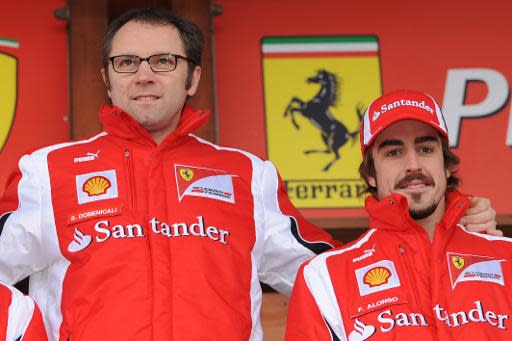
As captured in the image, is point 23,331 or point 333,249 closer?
point 23,331

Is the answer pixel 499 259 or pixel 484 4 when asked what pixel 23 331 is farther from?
pixel 484 4

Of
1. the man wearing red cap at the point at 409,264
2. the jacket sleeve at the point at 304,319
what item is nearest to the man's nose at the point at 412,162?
the man wearing red cap at the point at 409,264

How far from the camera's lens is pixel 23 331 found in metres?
2.49

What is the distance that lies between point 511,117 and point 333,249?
133cm

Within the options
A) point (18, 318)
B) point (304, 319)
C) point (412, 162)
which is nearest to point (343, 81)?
point (412, 162)

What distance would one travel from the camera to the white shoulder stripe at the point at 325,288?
266cm

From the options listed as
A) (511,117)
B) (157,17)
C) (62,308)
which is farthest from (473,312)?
(511,117)

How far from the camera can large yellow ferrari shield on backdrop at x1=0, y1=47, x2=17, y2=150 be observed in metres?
3.69

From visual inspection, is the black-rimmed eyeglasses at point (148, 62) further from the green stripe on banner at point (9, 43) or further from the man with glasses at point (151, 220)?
the green stripe on banner at point (9, 43)

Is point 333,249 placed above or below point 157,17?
below

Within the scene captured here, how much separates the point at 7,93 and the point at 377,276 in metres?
1.62

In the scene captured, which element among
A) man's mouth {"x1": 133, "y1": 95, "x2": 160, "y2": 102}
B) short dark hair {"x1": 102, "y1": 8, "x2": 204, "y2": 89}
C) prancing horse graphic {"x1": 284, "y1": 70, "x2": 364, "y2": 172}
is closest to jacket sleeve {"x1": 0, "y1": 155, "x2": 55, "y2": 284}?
man's mouth {"x1": 133, "y1": 95, "x2": 160, "y2": 102}

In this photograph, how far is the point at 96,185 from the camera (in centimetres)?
278

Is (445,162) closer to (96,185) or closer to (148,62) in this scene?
(148,62)
